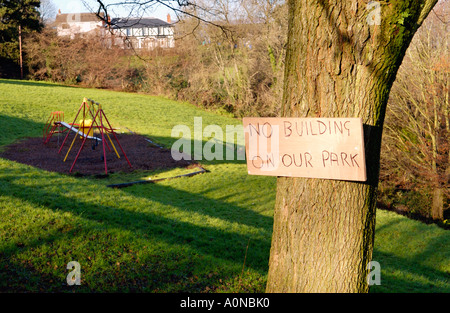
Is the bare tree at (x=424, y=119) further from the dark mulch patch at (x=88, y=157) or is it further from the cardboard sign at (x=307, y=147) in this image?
the cardboard sign at (x=307, y=147)

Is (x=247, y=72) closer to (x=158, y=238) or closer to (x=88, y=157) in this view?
(x=88, y=157)

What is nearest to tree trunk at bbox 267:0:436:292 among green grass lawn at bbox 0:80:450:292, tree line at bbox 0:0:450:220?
green grass lawn at bbox 0:80:450:292

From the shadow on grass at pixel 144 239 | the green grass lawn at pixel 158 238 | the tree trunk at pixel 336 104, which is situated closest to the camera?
the tree trunk at pixel 336 104

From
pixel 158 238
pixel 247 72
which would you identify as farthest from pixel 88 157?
pixel 247 72

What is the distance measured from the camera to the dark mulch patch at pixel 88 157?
11.6 meters

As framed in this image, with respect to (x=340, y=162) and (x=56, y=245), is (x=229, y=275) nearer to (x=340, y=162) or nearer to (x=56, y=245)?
(x=56, y=245)

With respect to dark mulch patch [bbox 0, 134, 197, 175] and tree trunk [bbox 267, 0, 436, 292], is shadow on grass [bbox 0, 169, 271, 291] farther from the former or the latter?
dark mulch patch [bbox 0, 134, 197, 175]

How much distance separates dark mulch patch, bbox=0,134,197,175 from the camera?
11.6 metres

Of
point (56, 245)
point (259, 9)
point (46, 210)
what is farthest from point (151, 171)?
point (259, 9)

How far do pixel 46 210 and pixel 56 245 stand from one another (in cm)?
119

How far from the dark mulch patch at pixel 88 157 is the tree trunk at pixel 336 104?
9.38 m

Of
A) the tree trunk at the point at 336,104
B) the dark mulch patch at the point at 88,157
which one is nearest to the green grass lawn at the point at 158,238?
the dark mulch patch at the point at 88,157

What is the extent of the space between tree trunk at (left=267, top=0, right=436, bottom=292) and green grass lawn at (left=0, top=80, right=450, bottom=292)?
4.56ft

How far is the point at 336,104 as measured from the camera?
7.98 ft
